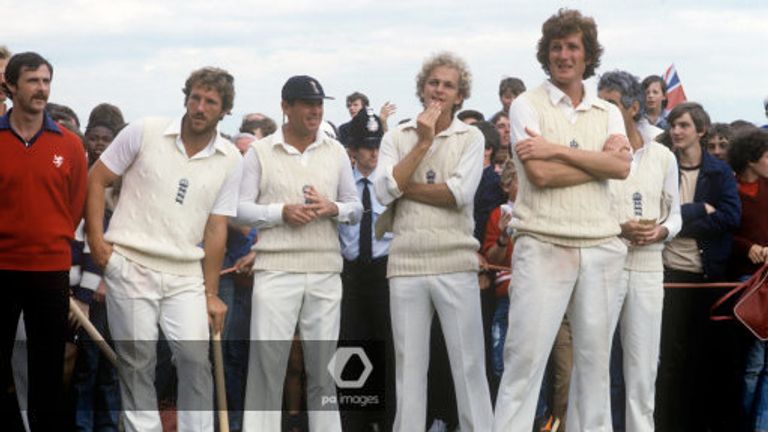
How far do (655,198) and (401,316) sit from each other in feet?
6.03

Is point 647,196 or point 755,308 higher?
point 647,196

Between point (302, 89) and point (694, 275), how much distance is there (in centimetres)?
308

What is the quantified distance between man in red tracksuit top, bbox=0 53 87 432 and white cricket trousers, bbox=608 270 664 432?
335 cm

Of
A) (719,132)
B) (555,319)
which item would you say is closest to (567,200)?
(555,319)

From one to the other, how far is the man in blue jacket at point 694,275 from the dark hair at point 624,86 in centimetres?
112

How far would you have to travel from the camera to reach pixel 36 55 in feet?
25.3

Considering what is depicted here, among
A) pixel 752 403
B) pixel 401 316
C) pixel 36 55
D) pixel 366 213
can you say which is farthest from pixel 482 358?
pixel 36 55

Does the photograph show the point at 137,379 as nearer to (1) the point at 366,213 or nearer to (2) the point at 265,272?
(2) the point at 265,272

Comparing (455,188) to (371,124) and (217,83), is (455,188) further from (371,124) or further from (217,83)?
(371,124)

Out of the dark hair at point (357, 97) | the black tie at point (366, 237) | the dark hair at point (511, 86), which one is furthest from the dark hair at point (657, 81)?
the black tie at point (366, 237)

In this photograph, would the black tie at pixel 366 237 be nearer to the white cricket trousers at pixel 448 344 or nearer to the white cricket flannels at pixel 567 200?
the white cricket trousers at pixel 448 344

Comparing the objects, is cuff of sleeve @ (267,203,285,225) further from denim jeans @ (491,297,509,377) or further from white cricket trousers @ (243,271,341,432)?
denim jeans @ (491,297,509,377)

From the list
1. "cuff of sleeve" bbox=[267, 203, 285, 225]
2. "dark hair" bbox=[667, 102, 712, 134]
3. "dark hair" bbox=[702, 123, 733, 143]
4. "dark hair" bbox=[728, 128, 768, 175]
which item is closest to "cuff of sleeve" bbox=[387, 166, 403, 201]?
"cuff of sleeve" bbox=[267, 203, 285, 225]

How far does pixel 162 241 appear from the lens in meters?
7.70
